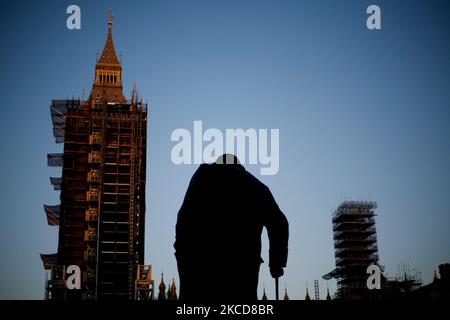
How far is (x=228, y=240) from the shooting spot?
5.99 metres

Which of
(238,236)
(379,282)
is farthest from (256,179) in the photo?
(379,282)

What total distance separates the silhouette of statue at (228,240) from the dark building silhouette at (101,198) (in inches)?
1657

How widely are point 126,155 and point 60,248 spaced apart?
10314 mm

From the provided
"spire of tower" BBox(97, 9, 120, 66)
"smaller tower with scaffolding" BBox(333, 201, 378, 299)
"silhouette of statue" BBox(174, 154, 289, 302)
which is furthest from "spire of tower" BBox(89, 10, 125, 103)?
"silhouette of statue" BBox(174, 154, 289, 302)

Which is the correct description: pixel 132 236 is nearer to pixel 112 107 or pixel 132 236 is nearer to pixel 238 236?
pixel 112 107

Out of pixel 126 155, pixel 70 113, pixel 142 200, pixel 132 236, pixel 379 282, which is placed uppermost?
pixel 70 113

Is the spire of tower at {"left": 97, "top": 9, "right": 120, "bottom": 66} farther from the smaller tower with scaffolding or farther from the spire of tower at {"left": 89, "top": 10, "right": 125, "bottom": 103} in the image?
the smaller tower with scaffolding

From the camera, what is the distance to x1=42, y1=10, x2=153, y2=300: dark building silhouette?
48125 millimetres

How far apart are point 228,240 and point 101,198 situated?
46.2 meters

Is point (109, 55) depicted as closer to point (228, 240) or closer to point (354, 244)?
point (354, 244)

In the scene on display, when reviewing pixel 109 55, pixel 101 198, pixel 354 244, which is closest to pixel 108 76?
pixel 109 55

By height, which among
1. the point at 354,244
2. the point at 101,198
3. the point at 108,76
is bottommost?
the point at 354,244

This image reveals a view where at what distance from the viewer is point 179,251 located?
241 inches
